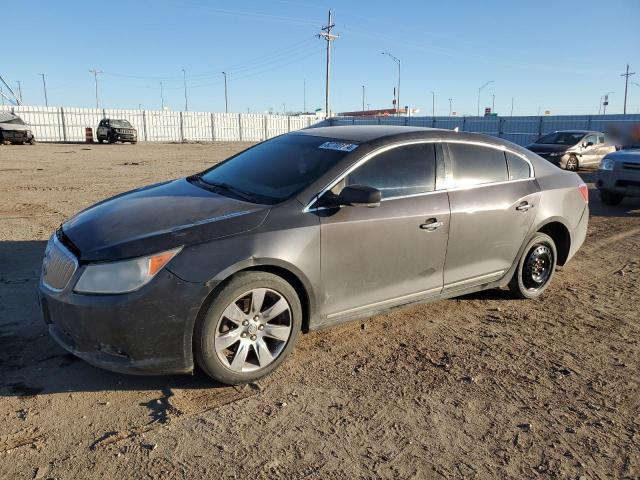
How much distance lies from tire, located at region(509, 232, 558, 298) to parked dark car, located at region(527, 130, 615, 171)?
42.8 ft

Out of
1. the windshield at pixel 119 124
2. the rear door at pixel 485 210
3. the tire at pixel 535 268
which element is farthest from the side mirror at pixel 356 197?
the windshield at pixel 119 124

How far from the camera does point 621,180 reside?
10.3 metres

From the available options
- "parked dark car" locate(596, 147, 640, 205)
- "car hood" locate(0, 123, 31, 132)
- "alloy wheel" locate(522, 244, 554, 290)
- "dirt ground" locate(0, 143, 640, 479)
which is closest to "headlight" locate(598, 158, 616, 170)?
"parked dark car" locate(596, 147, 640, 205)

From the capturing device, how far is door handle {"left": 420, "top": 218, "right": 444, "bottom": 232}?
4078mm

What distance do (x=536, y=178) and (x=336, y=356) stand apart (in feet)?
9.02

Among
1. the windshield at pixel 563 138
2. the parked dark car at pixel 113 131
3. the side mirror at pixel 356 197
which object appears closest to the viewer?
the side mirror at pixel 356 197

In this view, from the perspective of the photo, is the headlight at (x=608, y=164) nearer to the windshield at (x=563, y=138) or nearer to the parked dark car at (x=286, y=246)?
the parked dark car at (x=286, y=246)

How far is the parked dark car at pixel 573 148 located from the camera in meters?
17.2

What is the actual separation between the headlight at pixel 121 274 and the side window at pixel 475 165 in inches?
99.5

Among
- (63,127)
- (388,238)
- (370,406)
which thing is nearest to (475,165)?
(388,238)

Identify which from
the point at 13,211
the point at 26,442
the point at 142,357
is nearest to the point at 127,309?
the point at 142,357

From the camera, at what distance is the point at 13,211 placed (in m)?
9.09

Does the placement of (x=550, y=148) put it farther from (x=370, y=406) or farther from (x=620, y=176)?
(x=370, y=406)

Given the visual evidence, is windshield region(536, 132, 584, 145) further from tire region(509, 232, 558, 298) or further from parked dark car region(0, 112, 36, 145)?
parked dark car region(0, 112, 36, 145)
